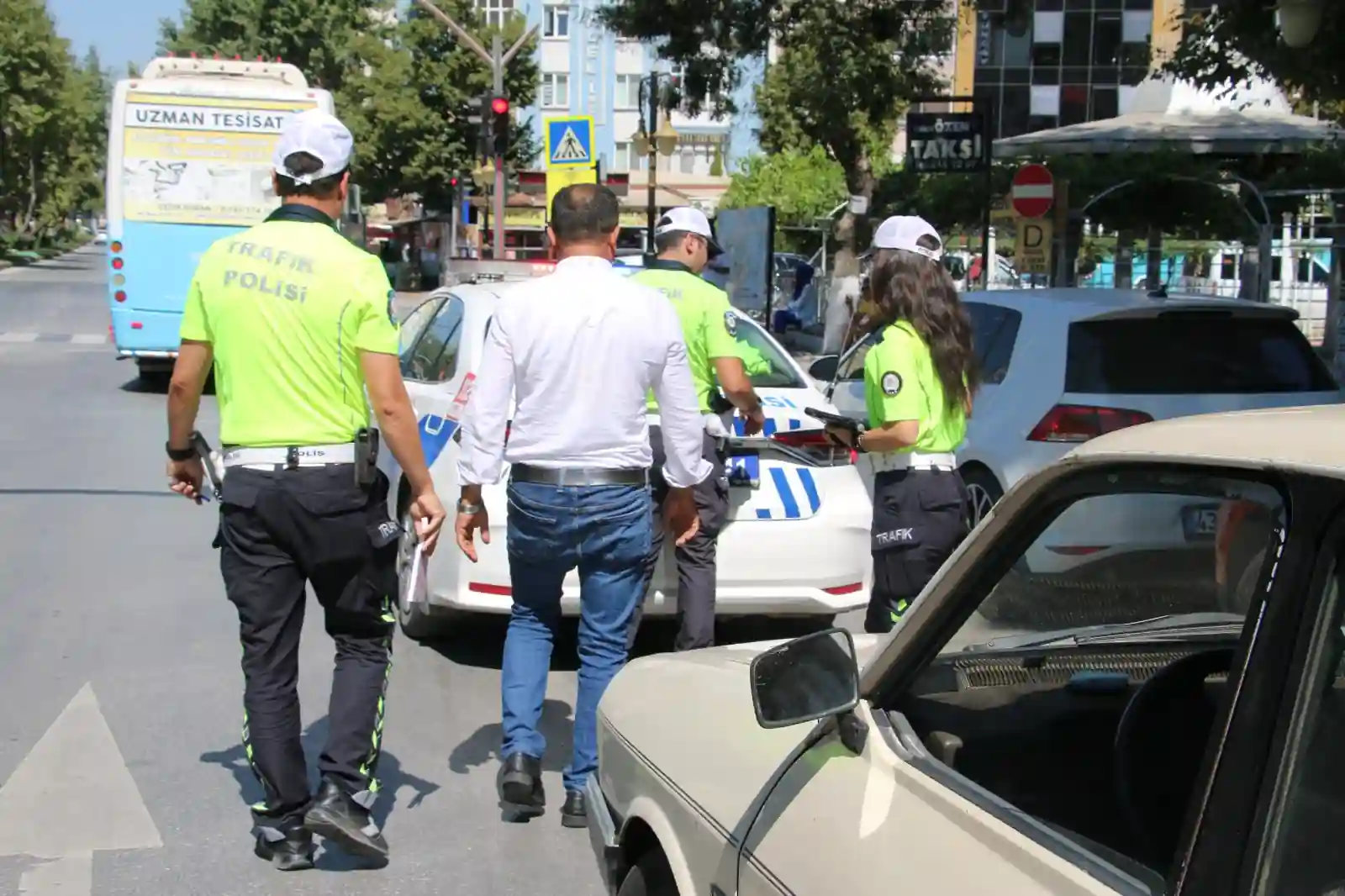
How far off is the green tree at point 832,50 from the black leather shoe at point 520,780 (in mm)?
17313

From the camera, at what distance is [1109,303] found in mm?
7805

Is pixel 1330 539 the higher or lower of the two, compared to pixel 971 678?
higher

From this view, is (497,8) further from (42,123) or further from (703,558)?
(703,558)

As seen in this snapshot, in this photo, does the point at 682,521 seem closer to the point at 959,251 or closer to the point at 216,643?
the point at 216,643

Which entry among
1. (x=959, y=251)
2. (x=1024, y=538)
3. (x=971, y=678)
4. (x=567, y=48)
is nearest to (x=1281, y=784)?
(x=1024, y=538)

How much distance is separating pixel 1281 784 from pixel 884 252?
3.68 m

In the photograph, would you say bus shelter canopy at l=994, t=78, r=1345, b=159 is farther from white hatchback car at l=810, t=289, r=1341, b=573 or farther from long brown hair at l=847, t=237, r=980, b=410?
long brown hair at l=847, t=237, r=980, b=410

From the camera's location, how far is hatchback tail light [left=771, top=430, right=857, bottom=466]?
650 centimetres

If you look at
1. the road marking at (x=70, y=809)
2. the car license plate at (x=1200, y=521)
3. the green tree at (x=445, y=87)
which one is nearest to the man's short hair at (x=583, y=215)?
the road marking at (x=70, y=809)

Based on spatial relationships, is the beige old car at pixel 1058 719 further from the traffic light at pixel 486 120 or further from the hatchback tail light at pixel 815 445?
the traffic light at pixel 486 120

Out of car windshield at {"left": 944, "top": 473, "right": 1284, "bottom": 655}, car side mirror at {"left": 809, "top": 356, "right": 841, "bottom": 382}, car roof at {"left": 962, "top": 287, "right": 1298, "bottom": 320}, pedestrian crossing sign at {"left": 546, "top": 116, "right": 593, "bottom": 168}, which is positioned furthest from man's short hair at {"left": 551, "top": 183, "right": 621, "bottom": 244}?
pedestrian crossing sign at {"left": 546, "top": 116, "right": 593, "bottom": 168}

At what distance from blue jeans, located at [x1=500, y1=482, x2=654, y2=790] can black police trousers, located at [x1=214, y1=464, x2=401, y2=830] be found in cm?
44

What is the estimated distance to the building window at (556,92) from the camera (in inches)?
2778

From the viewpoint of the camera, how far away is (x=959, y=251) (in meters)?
31.3
